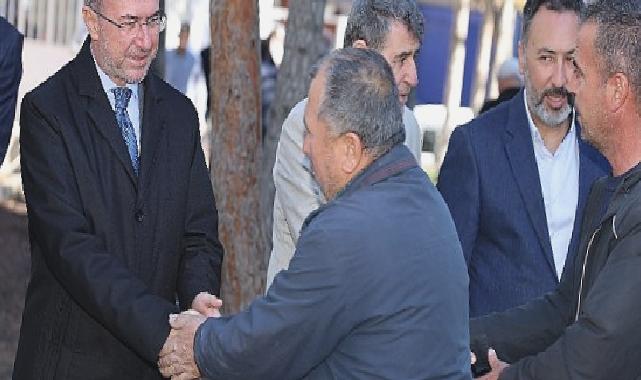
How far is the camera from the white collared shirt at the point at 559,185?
19.4ft

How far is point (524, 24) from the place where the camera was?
621 cm

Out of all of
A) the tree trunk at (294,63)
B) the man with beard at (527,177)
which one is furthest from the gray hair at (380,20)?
the tree trunk at (294,63)

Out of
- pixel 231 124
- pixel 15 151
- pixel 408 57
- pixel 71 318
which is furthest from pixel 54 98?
pixel 15 151

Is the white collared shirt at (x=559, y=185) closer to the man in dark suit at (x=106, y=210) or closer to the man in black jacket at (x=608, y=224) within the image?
the man in black jacket at (x=608, y=224)

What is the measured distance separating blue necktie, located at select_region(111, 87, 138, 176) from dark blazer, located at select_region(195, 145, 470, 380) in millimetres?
1354

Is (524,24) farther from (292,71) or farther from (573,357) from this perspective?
(292,71)

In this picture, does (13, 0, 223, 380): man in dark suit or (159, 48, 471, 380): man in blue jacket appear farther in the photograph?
(13, 0, 223, 380): man in dark suit

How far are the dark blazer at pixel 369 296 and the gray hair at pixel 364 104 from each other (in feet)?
0.20

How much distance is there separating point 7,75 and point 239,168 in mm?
2048

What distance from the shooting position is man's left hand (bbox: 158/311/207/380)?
4.98 m

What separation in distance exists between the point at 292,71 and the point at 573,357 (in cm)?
584

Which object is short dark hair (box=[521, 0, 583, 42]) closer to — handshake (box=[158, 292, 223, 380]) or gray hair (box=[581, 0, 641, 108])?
gray hair (box=[581, 0, 641, 108])

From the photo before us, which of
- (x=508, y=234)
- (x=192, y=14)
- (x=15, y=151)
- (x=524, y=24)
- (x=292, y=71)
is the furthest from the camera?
(x=192, y=14)

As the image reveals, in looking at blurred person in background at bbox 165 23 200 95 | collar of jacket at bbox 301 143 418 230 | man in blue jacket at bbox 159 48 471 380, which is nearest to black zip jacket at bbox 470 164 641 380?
man in blue jacket at bbox 159 48 471 380
